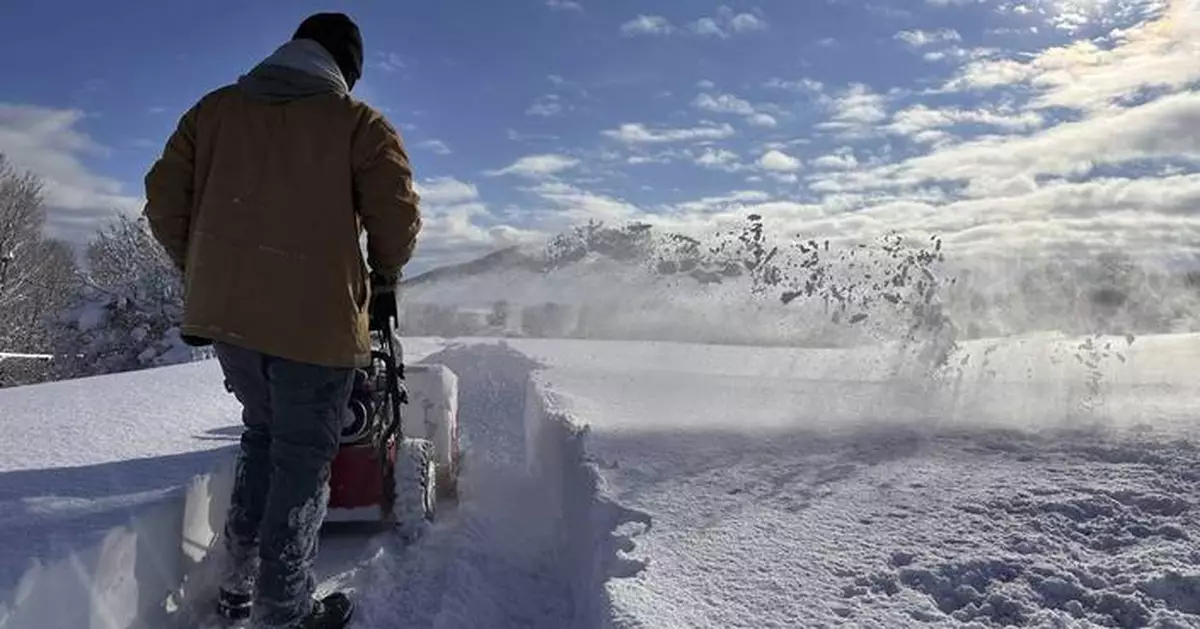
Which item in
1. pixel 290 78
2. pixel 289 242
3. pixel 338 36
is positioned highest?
pixel 338 36

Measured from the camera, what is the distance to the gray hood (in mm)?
3045

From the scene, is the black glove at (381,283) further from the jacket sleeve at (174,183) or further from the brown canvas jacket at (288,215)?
the jacket sleeve at (174,183)

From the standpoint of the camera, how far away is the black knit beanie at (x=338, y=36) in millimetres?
3270

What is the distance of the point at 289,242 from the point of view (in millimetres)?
3006

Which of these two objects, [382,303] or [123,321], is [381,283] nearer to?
[382,303]

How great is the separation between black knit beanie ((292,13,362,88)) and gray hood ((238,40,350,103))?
17 cm

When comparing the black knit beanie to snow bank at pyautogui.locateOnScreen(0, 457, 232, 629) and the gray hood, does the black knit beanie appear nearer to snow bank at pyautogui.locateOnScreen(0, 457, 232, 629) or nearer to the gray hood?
the gray hood

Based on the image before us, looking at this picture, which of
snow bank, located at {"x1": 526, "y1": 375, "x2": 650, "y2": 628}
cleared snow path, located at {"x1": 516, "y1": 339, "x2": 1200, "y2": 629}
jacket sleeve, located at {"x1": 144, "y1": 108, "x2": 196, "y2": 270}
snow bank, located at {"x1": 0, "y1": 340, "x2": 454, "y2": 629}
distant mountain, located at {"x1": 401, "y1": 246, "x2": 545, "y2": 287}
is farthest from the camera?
distant mountain, located at {"x1": 401, "y1": 246, "x2": 545, "y2": 287}

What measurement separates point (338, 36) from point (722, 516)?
2363 mm

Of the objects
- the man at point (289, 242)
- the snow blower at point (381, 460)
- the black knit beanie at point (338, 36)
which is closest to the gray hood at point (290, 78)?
the man at point (289, 242)

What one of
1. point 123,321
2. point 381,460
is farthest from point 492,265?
point 381,460

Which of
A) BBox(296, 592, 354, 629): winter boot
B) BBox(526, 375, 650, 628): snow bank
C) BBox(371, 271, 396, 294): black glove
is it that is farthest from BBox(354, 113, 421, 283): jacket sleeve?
BBox(526, 375, 650, 628): snow bank

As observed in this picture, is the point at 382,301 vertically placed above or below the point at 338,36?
below

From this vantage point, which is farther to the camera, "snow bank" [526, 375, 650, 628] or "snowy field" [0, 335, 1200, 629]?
"snow bank" [526, 375, 650, 628]
